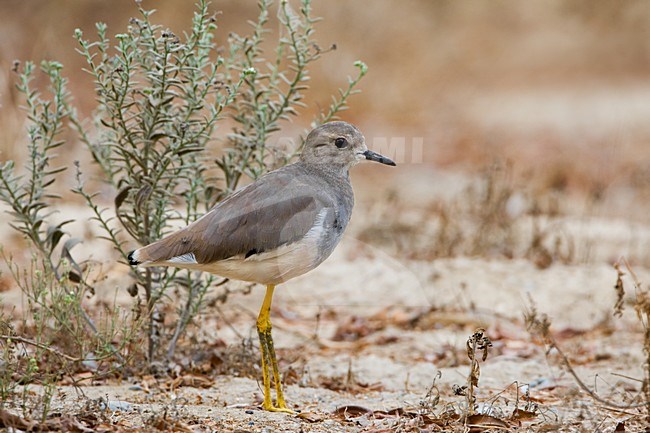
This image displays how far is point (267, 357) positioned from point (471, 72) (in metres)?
15.3

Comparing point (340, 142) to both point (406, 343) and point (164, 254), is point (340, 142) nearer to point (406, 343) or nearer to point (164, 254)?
point (164, 254)

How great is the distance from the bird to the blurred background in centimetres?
775

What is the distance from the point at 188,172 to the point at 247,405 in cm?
138

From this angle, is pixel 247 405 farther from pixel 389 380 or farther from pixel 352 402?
pixel 389 380

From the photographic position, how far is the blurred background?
14.7 m

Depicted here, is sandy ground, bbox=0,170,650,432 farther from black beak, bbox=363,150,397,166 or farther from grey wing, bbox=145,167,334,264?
black beak, bbox=363,150,397,166

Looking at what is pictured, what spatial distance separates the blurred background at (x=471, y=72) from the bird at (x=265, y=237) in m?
7.75

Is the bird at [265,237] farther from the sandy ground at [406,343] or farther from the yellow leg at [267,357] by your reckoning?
the sandy ground at [406,343]

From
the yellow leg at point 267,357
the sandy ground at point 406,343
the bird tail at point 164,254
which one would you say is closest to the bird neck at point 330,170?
the yellow leg at point 267,357

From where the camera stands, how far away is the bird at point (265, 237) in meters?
4.57

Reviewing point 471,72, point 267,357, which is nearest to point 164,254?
point 267,357

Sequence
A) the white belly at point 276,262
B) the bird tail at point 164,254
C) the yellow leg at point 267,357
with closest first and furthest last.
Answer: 1. the bird tail at point 164,254
2. the white belly at point 276,262
3. the yellow leg at point 267,357

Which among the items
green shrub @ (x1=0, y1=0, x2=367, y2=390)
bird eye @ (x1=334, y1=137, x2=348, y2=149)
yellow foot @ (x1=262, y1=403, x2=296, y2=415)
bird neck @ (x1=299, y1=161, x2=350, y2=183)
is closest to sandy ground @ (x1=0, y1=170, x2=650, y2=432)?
yellow foot @ (x1=262, y1=403, x2=296, y2=415)

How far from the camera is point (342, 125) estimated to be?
17.1 ft
